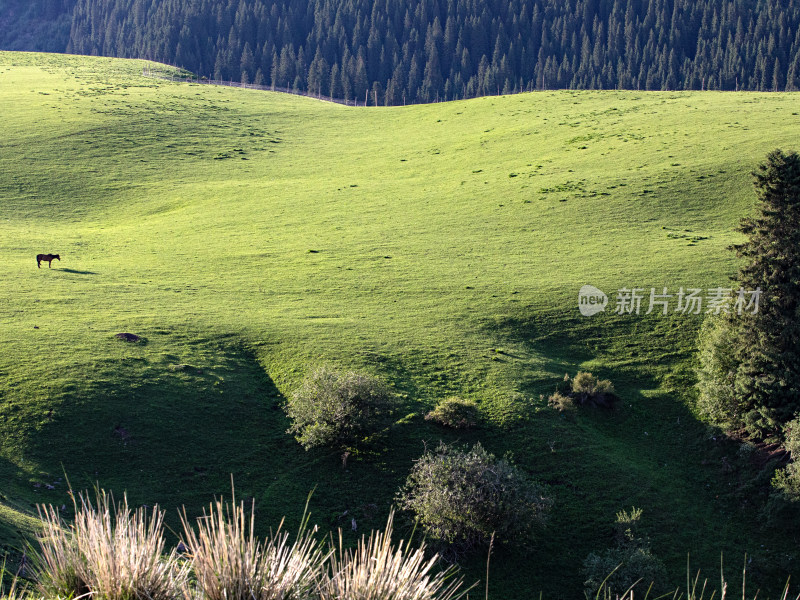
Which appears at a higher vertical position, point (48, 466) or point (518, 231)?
point (518, 231)

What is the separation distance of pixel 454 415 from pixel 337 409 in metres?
4.77

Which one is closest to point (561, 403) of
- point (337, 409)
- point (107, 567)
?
point (337, 409)

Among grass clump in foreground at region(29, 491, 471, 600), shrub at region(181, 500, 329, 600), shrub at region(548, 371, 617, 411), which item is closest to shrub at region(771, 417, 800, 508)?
shrub at region(548, 371, 617, 411)

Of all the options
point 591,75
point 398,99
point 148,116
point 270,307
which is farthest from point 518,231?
point 591,75

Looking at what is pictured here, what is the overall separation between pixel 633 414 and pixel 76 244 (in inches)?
1622

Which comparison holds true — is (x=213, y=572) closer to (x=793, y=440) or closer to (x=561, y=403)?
(x=561, y=403)

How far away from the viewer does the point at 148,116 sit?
3519 inches

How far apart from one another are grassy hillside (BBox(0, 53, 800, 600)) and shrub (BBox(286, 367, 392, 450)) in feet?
2.68

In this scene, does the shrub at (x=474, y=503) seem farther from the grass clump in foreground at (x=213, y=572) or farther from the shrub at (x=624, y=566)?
the grass clump in foreground at (x=213, y=572)

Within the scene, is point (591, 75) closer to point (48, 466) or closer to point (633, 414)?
point (633, 414)
